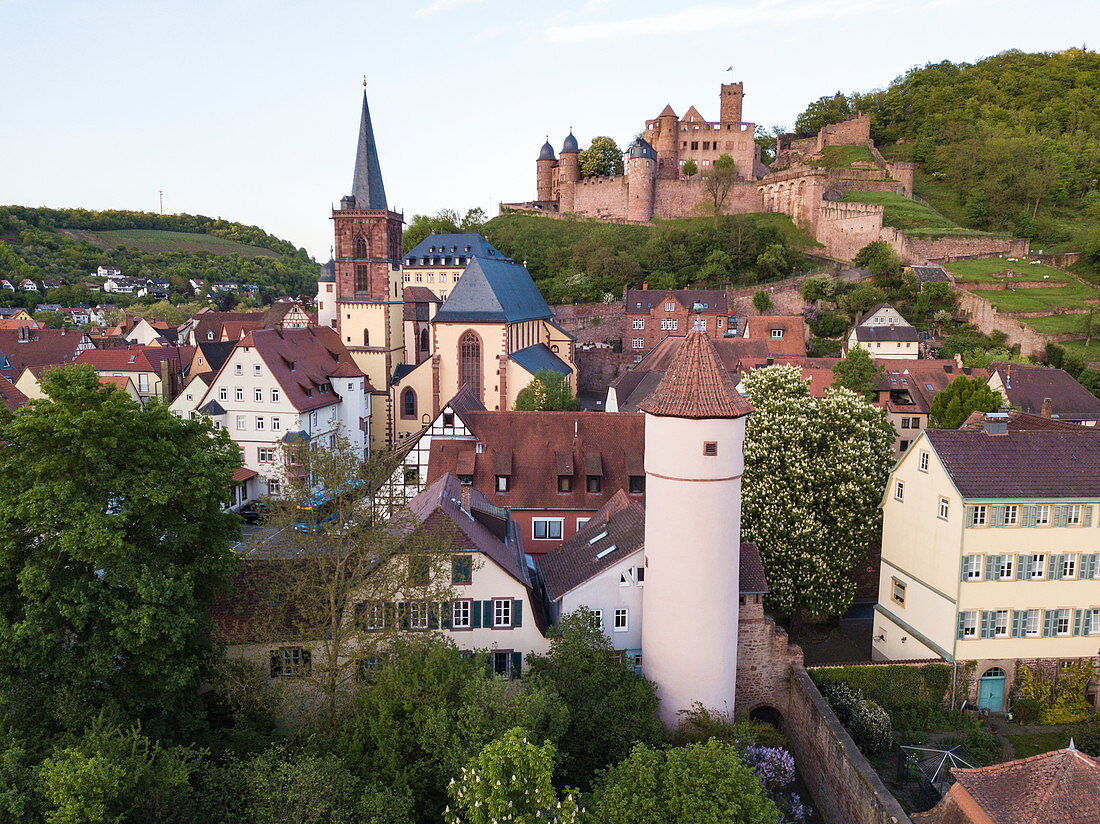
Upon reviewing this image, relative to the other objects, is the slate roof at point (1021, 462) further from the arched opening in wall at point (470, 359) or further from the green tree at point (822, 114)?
the green tree at point (822, 114)

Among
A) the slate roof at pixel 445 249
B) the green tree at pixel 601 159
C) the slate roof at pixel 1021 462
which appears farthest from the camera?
the green tree at pixel 601 159

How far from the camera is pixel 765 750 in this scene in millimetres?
20172

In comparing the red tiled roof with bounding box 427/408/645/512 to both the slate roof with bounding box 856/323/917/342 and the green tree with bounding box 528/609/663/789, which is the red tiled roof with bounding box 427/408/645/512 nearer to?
the green tree with bounding box 528/609/663/789

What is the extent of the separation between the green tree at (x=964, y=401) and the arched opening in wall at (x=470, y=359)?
29561mm

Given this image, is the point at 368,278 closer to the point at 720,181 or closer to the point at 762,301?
the point at 762,301

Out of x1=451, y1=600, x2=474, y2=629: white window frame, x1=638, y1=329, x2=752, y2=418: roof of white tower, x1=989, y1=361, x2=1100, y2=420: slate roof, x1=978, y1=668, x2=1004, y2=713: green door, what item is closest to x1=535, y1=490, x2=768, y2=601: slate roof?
x1=451, y1=600, x2=474, y2=629: white window frame

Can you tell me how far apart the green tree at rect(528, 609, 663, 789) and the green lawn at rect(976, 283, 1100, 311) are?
65677mm

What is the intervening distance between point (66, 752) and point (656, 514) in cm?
1407

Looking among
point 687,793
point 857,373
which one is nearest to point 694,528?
point 687,793

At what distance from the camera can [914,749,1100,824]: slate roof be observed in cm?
1498

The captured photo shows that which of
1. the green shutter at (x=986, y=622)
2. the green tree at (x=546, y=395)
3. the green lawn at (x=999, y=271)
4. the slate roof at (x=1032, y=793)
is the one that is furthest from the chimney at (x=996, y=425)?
the green lawn at (x=999, y=271)

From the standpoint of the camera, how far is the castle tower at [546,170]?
11981 cm

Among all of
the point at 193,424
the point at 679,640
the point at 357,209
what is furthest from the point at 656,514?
the point at 357,209

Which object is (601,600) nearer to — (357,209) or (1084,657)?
(1084,657)
